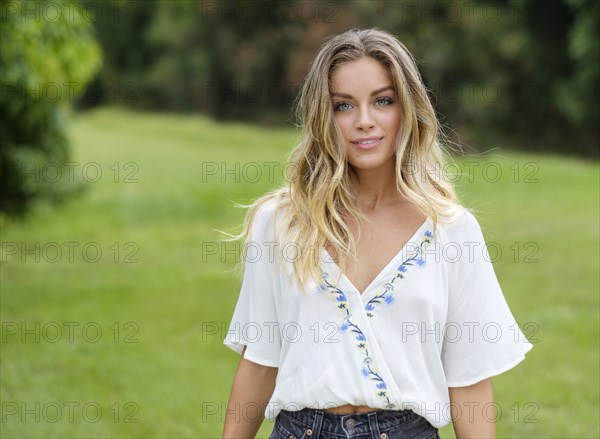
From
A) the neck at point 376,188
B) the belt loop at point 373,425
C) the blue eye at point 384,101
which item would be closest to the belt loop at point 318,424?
the belt loop at point 373,425

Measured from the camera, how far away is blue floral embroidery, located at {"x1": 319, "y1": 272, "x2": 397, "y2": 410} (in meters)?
2.14

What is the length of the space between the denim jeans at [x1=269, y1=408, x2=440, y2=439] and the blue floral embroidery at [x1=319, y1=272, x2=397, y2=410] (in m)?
0.04

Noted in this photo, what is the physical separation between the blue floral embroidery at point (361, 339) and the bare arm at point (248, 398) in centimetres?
32

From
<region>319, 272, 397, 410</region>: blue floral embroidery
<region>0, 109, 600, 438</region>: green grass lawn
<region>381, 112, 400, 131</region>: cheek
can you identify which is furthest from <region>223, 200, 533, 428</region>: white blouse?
<region>0, 109, 600, 438</region>: green grass lawn

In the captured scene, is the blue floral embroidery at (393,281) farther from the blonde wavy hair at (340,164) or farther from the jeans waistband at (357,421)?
the jeans waistband at (357,421)

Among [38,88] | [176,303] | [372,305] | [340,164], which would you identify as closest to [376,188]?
[340,164]

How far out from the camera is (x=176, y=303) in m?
7.97

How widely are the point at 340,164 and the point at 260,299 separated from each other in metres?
0.42

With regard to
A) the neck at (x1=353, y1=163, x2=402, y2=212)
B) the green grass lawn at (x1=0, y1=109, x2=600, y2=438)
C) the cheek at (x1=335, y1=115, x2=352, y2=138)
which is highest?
the cheek at (x1=335, y1=115, x2=352, y2=138)

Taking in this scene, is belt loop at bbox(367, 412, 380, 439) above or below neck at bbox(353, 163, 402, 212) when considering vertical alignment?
below

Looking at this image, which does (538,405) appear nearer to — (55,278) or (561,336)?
(561,336)

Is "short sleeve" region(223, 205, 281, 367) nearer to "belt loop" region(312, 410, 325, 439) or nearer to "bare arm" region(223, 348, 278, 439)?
"bare arm" region(223, 348, 278, 439)

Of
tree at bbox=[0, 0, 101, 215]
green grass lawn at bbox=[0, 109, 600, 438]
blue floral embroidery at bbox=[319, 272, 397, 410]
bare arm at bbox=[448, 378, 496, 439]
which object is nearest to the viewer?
blue floral embroidery at bbox=[319, 272, 397, 410]

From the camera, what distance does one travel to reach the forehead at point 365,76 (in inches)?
89.7
